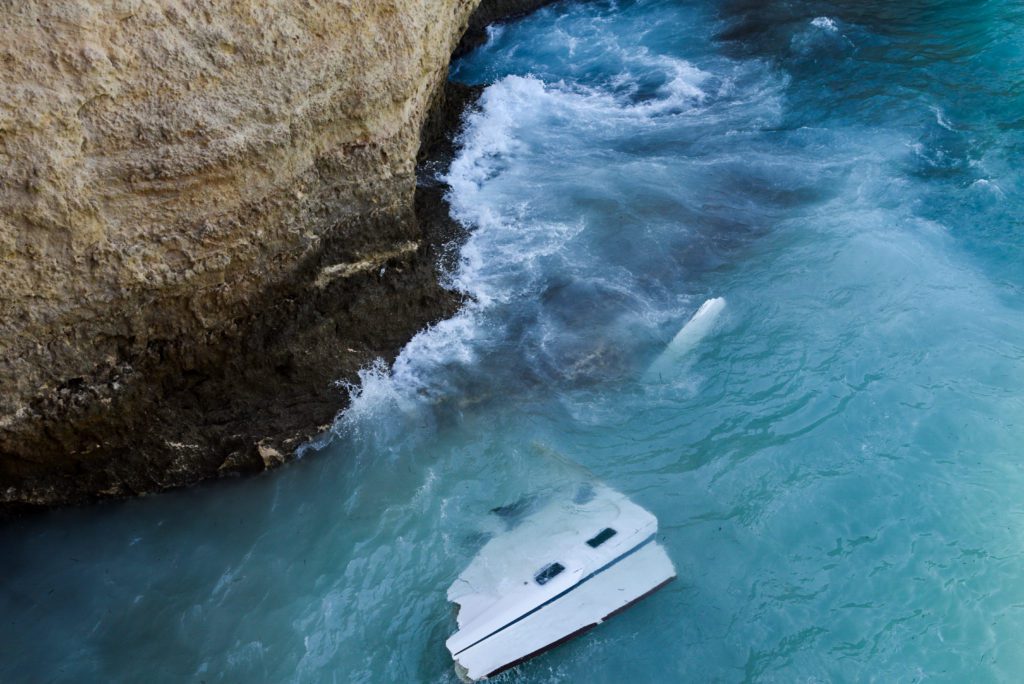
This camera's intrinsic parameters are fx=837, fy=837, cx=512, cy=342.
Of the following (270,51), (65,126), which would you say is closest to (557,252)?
(270,51)

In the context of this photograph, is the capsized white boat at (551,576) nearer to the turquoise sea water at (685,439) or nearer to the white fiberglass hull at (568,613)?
the white fiberglass hull at (568,613)

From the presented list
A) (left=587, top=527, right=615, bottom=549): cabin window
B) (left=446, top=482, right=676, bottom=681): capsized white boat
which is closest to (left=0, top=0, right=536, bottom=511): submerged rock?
(left=446, top=482, right=676, bottom=681): capsized white boat

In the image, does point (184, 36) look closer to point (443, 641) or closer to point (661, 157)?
point (443, 641)

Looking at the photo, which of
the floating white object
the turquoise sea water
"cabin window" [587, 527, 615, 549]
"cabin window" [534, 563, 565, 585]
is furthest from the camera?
the floating white object

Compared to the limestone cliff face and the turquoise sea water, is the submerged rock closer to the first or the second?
the limestone cliff face

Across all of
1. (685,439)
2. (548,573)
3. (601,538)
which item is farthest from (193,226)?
(685,439)

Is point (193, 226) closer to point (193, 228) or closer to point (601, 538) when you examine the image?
point (193, 228)
